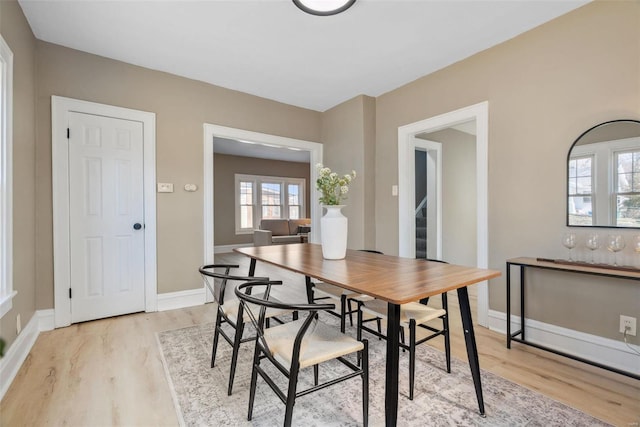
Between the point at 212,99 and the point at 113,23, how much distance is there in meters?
1.26

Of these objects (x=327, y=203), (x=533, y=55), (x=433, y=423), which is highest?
(x=533, y=55)

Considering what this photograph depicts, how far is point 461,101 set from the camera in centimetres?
312

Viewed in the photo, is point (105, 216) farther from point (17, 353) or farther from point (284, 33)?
point (284, 33)

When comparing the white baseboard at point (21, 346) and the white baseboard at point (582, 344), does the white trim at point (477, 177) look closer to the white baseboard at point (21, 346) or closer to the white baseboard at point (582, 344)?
the white baseboard at point (582, 344)

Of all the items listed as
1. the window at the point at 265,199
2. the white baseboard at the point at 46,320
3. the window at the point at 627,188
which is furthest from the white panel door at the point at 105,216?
the window at the point at 265,199

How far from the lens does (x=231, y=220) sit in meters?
8.55

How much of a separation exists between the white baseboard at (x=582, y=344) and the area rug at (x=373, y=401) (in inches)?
30.8

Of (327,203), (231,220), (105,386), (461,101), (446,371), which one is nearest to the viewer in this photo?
(105,386)

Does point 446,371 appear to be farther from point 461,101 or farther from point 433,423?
point 461,101

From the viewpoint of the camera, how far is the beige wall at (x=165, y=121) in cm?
282

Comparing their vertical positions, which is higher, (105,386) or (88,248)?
(88,248)

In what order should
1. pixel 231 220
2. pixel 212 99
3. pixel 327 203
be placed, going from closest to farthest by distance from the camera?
pixel 327 203 → pixel 212 99 → pixel 231 220

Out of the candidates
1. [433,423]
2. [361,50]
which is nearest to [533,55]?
[361,50]

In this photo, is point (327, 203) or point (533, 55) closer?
point (327, 203)
